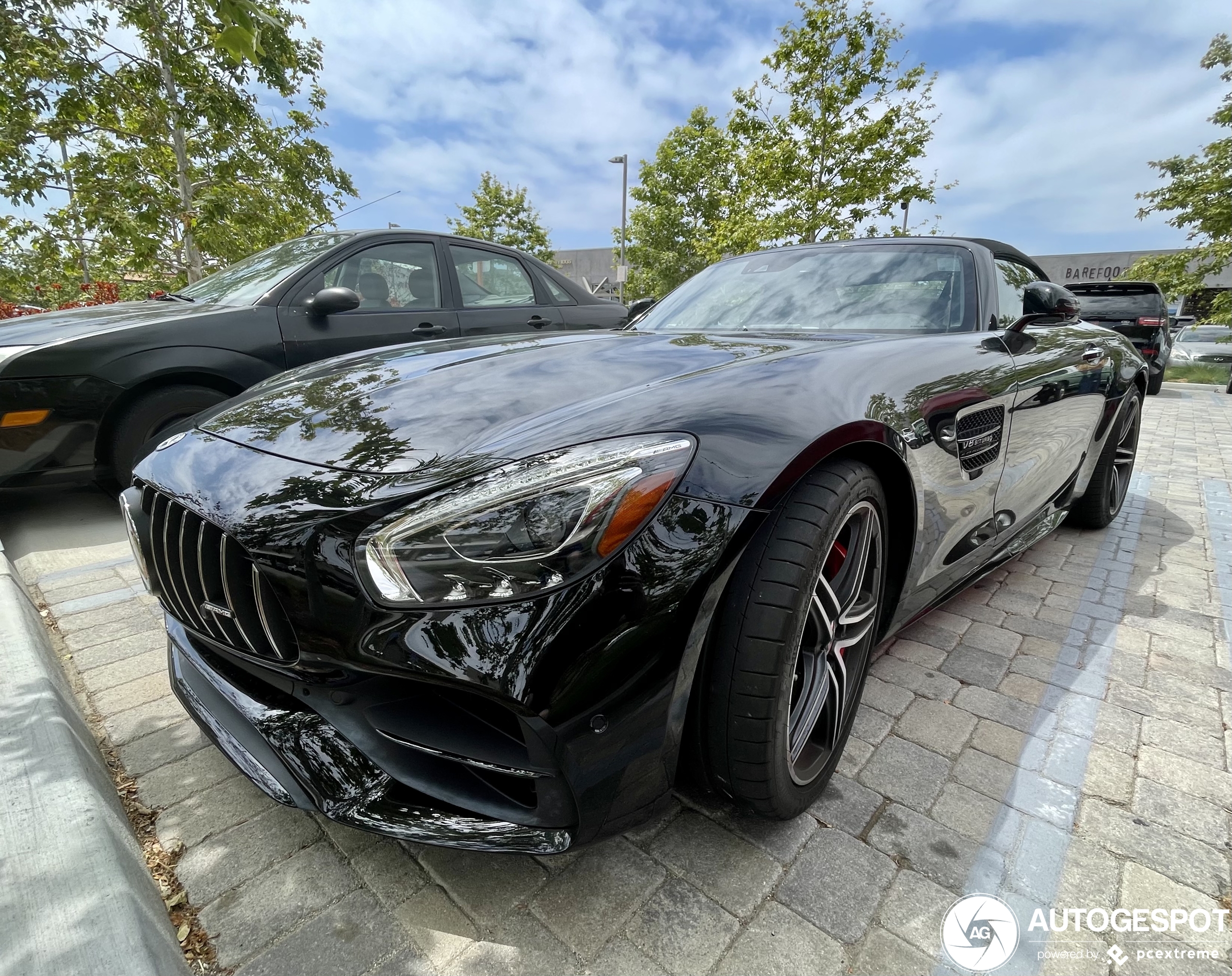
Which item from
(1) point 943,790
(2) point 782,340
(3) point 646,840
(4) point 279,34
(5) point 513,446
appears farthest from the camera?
(4) point 279,34

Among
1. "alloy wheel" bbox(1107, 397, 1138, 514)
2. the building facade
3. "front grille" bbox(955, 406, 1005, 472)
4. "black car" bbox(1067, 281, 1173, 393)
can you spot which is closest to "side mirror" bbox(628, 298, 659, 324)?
"front grille" bbox(955, 406, 1005, 472)

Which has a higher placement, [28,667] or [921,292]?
[921,292]

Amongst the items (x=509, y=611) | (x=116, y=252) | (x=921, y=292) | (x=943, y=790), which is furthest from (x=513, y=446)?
(x=116, y=252)

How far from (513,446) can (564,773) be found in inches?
23.3

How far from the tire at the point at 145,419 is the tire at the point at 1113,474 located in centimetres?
469

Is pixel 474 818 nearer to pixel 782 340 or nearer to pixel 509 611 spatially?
pixel 509 611

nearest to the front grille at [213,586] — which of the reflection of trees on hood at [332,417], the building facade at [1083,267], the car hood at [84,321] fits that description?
the reflection of trees on hood at [332,417]

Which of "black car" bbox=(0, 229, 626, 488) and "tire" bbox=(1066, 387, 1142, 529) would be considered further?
"tire" bbox=(1066, 387, 1142, 529)

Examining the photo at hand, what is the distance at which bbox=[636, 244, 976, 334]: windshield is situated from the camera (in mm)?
2289

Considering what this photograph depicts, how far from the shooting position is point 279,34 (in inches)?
274

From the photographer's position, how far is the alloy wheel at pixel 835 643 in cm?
145

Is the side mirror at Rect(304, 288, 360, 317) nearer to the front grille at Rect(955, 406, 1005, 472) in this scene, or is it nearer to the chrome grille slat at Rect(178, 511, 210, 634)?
the chrome grille slat at Rect(178, 511, 210, 634)

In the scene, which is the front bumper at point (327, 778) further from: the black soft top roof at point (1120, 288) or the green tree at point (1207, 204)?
the green tree at point (1207, 204)

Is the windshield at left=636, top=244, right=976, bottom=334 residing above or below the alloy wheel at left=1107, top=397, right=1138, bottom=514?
above
